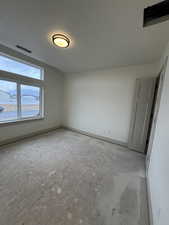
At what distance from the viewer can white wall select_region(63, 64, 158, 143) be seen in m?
3.09

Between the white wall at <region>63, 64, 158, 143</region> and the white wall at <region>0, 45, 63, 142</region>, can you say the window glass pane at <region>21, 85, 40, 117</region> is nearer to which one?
the white wall at <region>0, 45, 63, 142</region>

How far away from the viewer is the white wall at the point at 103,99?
3092 mm

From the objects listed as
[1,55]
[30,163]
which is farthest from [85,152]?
[1,55]

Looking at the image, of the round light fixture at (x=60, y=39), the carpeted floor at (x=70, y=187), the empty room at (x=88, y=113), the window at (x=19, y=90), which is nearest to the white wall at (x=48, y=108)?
the empty room at (x=88, y=113)

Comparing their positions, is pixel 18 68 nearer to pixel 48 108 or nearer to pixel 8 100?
pixel 8 100

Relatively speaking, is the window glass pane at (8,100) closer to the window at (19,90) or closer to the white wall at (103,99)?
the window at (19,90)

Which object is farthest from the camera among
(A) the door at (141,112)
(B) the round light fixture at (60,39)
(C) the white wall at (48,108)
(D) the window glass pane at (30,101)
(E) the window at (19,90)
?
(D) the window glass pane at (30,101)

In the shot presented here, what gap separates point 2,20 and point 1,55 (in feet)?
3.83

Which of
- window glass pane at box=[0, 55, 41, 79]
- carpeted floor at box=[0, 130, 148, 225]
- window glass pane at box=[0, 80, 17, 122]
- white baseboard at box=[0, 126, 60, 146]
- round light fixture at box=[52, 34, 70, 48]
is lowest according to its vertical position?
carpeted floor at box=[0, 130, 148, 225]

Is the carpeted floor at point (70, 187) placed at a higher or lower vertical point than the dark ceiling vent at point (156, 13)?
lower

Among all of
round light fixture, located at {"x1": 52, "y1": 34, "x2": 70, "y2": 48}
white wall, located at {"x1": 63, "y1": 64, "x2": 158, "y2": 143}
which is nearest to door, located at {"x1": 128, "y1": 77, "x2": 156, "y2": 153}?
white wall, located at {"x1": 63, "y1": 64, "x2": 158, "y2": 143}

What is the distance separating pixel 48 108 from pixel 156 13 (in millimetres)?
3887

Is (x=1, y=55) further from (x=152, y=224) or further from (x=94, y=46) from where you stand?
(x=152, y=224)

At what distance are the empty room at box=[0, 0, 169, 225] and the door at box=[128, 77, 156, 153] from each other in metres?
0.02
